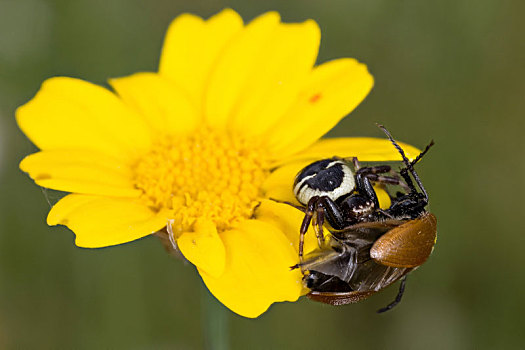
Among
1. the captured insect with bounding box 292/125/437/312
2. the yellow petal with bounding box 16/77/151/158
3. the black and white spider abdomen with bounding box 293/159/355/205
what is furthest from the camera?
the yellow petal with bounding box 16/77/151/158

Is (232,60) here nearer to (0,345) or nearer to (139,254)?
(139,254)

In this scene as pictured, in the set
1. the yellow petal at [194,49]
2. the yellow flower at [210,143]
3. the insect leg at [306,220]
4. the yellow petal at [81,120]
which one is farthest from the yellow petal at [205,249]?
the yellow petal at [194,49]

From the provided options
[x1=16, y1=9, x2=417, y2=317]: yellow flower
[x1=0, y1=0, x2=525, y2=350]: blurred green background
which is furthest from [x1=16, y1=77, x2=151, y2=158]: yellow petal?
[x1=0, y1=0, x2=525, y2=350]: blurred green background

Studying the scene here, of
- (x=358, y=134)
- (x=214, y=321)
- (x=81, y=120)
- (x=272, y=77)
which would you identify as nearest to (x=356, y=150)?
(x=272, y=77)

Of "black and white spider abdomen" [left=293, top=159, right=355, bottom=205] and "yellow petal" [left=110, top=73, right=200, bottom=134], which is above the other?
"black and white spider abdomen" [left=293, top=159, right=355, bottom=205]

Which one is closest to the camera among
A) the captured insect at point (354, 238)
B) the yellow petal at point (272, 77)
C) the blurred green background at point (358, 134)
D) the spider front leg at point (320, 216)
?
the captured insect at point (354, 238)

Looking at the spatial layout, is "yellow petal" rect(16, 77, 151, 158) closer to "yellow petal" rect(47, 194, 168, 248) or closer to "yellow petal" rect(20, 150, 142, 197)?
"yellow petal" rect(20, 150, 142, 197)

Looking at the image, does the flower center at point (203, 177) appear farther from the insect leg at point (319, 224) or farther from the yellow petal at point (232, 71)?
the insect leg at point (319, 224)
